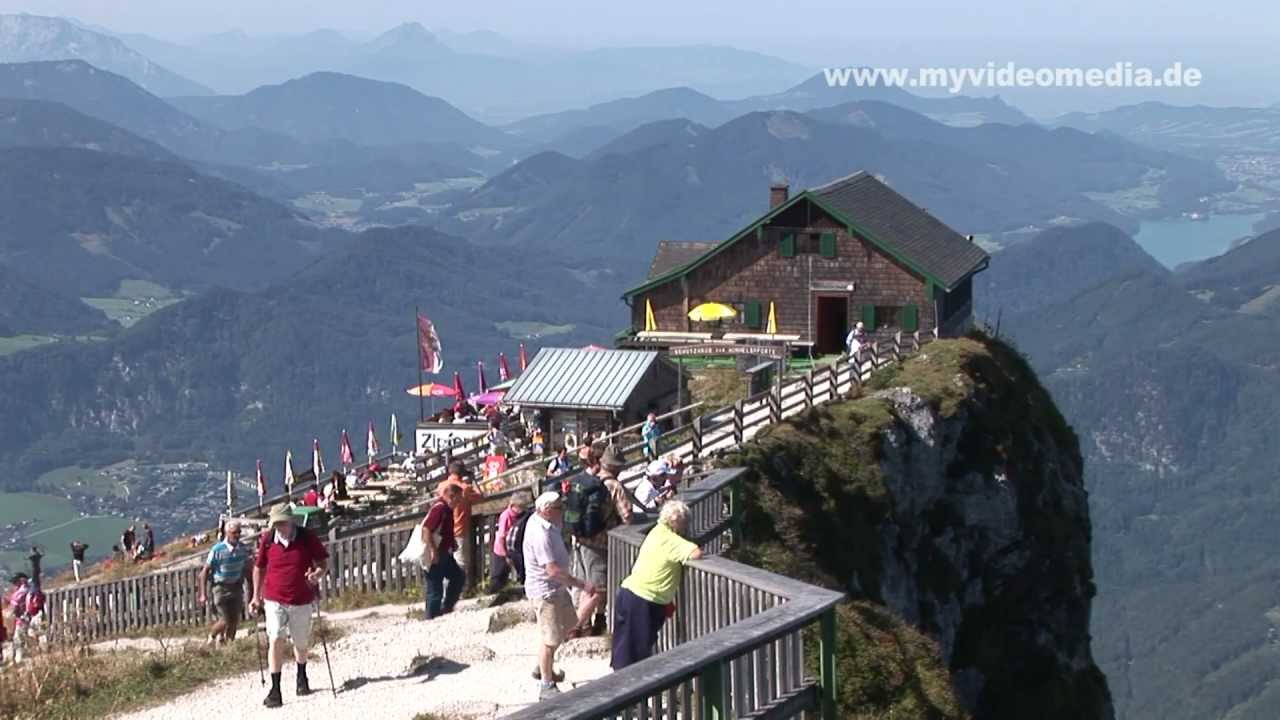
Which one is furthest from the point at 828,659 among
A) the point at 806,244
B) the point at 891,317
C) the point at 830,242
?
the point at 806,244

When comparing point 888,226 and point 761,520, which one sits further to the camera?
point 888,226

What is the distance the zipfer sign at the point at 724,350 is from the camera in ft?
174

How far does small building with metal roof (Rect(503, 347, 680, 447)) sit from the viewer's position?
4425 centimetres

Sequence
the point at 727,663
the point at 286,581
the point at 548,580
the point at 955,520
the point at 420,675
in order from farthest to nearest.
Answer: the point at 955,520 → the point at 420,675 → the point at 286,581 → the point at 548,580 → the point at 727,663

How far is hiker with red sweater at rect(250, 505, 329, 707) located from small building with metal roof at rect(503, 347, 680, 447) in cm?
2466

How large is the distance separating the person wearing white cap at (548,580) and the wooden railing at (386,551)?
2.45 meters

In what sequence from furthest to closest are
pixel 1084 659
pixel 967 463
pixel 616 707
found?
pixel 1084 659, pixel 967 463, pixel 616 707

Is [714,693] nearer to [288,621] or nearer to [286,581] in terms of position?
[286,581]

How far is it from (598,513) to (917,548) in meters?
19.2

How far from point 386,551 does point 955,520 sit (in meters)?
16.0

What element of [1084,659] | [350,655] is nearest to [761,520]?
[350,655]

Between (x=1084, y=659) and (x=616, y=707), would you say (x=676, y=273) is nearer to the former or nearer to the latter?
(x=1084, y=659)

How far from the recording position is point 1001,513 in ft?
136

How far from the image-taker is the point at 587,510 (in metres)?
19.7
